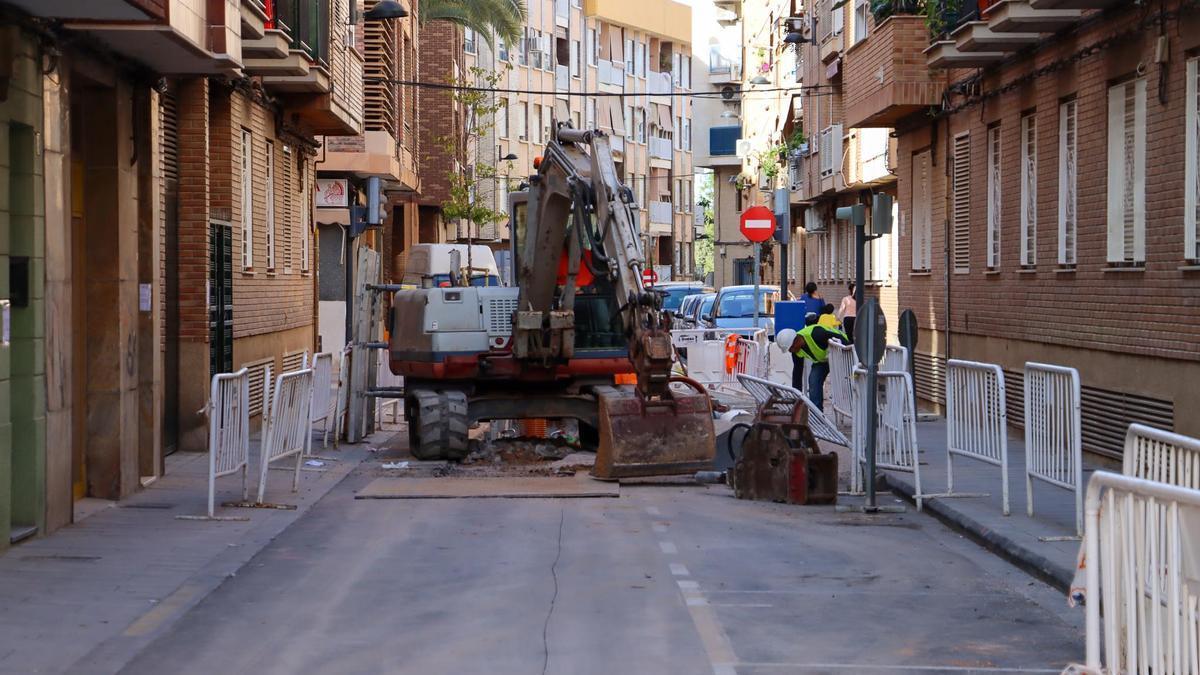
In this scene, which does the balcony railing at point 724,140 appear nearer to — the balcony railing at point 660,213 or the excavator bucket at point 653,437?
the balcony railing at point 660,213

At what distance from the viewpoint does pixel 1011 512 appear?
14242 mm

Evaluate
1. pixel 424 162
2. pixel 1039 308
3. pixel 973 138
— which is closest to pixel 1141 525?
pixel 1039 308

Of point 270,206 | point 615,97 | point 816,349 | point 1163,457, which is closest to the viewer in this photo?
point 1163,457

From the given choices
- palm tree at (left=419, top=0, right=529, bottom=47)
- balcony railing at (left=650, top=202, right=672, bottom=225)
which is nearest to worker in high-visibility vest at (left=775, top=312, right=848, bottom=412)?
palm tree at (left=419, top=0, right=529, bottom=47)

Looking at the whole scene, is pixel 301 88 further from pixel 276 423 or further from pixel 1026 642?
pixel 1026 642

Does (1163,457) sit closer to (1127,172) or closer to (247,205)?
(1127,172)

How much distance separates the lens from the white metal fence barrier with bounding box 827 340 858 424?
1823 centimetres

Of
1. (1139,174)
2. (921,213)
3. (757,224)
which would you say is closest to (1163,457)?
(1139,174)

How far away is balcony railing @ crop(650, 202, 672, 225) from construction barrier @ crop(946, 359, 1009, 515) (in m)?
73.4

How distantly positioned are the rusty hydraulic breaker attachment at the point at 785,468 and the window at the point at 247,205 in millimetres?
8651

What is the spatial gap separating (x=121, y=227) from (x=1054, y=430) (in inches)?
311

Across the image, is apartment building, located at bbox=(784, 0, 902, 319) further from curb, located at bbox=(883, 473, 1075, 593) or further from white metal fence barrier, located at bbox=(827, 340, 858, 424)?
curb, located at bbox=(883, 473, 1075, 593)

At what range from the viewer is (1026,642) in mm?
9148

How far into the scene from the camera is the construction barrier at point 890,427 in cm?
1538
